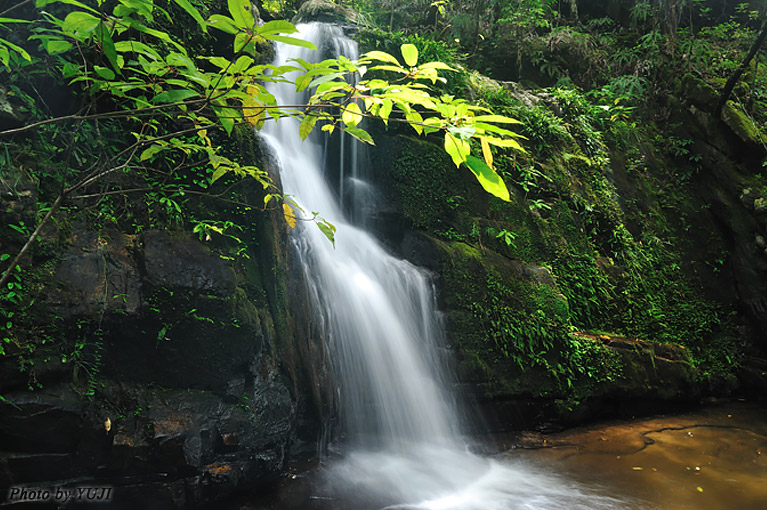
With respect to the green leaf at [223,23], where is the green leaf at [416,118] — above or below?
below

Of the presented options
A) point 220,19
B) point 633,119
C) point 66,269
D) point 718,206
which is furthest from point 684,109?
point 66,269

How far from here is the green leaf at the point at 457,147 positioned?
102 cm

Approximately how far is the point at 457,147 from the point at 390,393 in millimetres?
3524

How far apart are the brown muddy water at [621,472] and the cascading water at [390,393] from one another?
0.02 m

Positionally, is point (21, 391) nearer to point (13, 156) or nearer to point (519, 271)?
point (13, 156)

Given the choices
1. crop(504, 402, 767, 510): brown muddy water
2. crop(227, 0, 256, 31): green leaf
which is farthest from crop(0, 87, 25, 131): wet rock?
crop(504, 402, 767, 510): brown muddy water

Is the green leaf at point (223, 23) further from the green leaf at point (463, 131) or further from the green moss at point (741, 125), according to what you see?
the green moss at point (741, 125)

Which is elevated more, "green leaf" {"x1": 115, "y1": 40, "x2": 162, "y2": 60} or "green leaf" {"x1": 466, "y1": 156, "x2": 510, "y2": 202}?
"green leaf" {"x1": 115, "y1": 40, "x2": 162, "y2": 60}

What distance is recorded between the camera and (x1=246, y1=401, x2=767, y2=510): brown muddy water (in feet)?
10.2

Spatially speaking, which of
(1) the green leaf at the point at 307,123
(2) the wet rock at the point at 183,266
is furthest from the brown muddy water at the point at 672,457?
(1) the green leaf at the point at 307,123

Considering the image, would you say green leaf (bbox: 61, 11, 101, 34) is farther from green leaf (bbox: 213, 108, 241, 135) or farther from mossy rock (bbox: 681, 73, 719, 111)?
mossy rock (bbox: 681, 73, 719, 111)

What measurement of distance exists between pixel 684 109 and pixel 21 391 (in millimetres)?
9270

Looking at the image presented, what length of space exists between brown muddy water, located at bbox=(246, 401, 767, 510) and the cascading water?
0.02 metres

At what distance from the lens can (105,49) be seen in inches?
42.5
